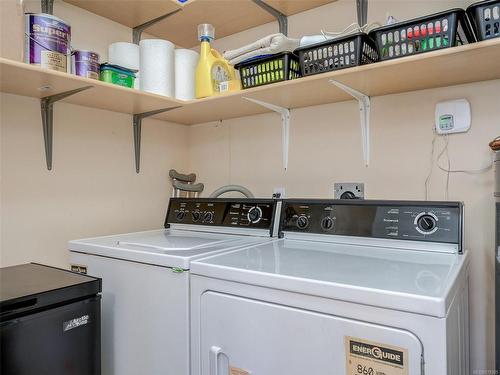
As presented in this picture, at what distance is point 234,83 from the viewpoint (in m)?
1.73

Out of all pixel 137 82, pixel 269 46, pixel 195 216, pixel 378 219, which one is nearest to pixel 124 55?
pixel 137 82

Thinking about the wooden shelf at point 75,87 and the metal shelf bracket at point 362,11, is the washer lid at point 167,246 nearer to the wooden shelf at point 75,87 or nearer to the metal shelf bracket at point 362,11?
the wooden shelf at point 75,87

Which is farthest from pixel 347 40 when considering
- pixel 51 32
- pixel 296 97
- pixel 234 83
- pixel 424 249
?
pixel 51 32

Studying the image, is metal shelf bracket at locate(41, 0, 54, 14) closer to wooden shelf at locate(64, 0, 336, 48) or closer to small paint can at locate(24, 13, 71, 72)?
wooden shelf at locate(64, 0, 336, 48)

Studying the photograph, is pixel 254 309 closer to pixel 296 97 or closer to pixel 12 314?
pixel 12 314

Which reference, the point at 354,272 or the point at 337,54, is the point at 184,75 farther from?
the point at 354,272

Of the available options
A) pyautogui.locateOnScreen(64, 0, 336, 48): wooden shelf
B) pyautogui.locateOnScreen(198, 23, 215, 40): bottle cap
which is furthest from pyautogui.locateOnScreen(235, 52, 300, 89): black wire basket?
pyautogui.locateOnScreen(64, 0, 336, 48): wooden shelf

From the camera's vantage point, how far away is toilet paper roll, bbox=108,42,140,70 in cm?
179

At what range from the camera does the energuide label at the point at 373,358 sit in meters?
0.76

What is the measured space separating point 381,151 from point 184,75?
1.02 m

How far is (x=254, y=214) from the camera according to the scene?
1616 mm

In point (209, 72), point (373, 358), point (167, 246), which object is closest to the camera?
point (373, 358)

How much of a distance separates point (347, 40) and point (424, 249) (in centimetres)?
77

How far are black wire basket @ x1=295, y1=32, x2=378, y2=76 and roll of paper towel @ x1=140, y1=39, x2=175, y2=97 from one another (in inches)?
25.8
